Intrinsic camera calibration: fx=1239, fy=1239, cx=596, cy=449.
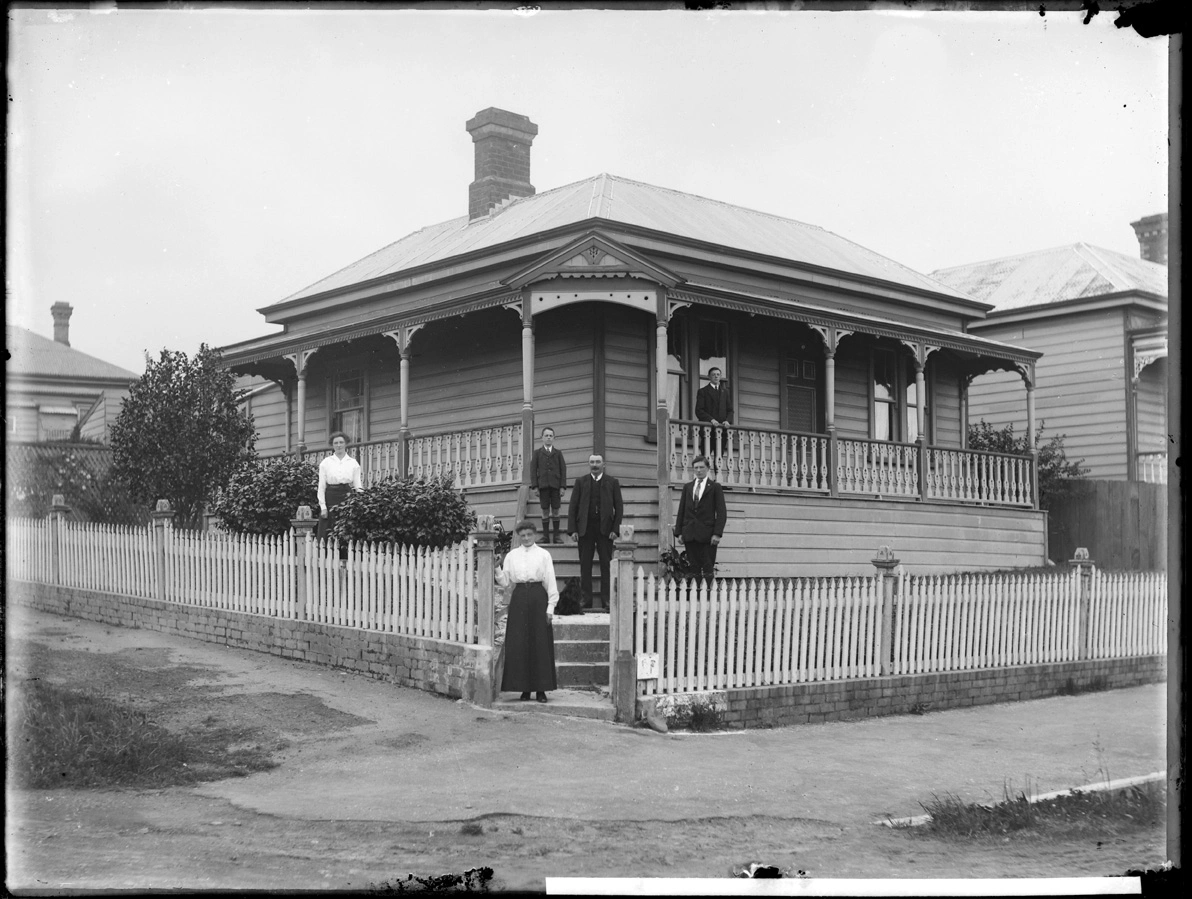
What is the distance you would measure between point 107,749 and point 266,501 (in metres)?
7.76

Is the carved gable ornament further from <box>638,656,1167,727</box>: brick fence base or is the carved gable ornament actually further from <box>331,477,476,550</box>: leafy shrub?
<box>638,656,1167,727</box>: brick fence base

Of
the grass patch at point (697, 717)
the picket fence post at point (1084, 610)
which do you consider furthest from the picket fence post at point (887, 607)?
the picket fence post at point (1084, 610)

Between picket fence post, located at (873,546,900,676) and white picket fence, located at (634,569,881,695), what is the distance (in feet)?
0.24

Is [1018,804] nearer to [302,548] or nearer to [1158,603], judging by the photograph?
[302,548]

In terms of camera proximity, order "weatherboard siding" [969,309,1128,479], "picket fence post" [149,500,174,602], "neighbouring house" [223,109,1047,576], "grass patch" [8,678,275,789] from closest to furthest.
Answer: "grass patch" [8,678,275,789] < "picket fence post" [149,500,174,602] < "neighbouring house" [223,109,1047,576] < "weatherboard siding" [969,309,1128,479]

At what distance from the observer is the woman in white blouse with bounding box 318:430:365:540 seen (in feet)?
49.0

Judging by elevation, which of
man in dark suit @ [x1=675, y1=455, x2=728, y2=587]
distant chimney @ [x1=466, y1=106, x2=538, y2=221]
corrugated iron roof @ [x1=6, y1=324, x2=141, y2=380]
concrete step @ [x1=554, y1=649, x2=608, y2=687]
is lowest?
concrete step @ [x1=554, y1=649, x2=608, y2=687]

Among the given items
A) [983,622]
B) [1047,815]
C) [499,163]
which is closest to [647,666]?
[1047,815]

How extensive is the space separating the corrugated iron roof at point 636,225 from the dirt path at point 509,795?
930cm

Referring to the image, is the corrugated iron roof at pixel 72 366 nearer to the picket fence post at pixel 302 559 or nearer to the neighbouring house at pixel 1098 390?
the picket fence post at pixel 302 559

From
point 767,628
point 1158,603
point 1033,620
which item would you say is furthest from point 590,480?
point 1158,603

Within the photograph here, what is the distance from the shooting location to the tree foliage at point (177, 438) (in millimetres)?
18250

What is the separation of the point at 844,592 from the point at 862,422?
359 inches

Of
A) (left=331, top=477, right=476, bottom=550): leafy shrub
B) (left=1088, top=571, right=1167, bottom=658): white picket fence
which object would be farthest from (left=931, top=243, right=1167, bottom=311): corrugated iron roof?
(left=331, top=477, right=476, bottom=550): leafy shrub
